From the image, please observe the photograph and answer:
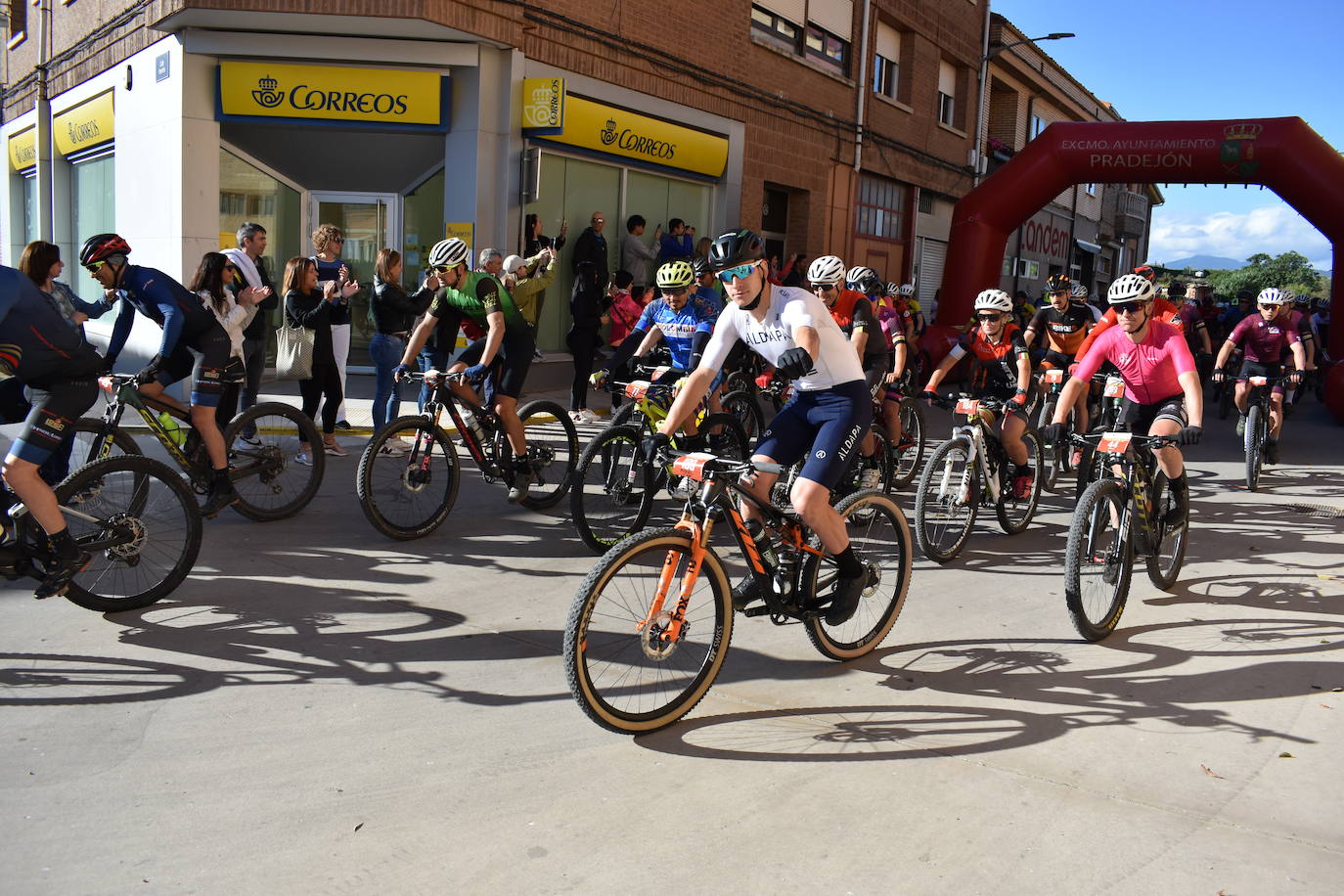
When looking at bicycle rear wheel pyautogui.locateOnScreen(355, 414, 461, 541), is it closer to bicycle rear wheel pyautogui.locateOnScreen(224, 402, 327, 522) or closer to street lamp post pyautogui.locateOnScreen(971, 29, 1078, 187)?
bicycle rear wheel pyautogui.locateOnScreen(224, 402, 327, 522)

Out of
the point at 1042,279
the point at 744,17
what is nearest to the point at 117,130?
the point at 744,17

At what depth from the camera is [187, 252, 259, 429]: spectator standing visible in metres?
7.66

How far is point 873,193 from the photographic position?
2317 centimetres

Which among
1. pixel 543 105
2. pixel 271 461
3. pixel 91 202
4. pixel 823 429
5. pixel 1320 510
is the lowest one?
pixel 1320 510

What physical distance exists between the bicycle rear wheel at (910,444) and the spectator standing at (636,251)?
6.97 metres

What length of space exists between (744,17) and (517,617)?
48.3 feet

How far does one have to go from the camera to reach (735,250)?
4621 millimetres

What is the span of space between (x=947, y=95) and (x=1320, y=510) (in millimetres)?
19205

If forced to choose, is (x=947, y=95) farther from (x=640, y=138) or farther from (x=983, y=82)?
(x=640, y=138)

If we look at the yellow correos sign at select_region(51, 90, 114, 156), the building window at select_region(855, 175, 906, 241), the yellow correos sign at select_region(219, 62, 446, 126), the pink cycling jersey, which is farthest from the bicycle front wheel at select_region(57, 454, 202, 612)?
the building window at select_region(855, 175, 906, 241)

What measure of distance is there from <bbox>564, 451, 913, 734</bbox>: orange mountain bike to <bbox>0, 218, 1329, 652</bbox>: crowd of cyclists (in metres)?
0.09

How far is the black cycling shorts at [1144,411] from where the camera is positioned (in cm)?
638

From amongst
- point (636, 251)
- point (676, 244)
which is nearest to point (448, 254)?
point (636, 251)

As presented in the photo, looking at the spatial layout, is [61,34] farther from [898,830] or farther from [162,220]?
[898,830]
